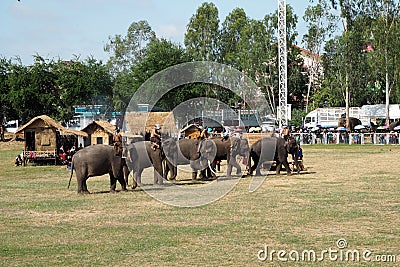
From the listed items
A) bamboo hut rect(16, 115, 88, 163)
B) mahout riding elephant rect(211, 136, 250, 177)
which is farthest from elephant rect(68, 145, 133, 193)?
bamboo hut rect(16, 115, 88, 163)

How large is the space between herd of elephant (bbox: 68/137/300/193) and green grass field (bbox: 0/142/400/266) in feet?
2.67

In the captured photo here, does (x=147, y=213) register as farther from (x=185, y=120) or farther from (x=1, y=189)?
(x=185, y=120)

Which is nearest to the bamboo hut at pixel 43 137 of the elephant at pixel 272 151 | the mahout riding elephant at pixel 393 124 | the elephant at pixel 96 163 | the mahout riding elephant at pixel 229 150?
the mahout riding elephant at pixel 229 150

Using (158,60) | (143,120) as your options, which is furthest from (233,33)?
(143,120)

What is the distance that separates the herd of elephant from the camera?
71.3 ft

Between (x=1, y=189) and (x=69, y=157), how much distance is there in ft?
42.8

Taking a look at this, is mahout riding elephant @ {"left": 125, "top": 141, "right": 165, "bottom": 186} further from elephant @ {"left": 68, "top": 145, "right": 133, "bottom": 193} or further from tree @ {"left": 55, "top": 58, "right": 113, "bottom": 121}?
tree @ {"left": 55, "top": 58, "right": 113, "bottom": 121}

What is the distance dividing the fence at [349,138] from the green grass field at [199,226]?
38.4 m

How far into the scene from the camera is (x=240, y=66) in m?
84.2

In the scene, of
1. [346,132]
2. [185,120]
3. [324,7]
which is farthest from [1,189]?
[324,7]

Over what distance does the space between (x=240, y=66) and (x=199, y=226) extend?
69.9 metres

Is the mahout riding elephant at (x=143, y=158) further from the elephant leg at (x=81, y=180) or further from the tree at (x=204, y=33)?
the tree at (x=204, y=33)

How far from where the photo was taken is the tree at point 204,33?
8675 cm

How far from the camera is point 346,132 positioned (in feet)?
217
